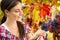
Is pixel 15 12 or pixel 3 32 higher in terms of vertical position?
pixel 15 12

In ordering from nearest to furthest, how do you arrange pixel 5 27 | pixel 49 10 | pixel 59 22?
pixel 5 27 → pixel 59 22 → pixel 49 10

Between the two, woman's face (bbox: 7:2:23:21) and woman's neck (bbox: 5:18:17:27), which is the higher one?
woman's face (bbox: 7:2:23:21)

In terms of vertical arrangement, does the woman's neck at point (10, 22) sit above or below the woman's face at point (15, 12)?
below

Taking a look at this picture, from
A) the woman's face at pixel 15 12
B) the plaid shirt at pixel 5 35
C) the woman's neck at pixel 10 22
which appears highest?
the woman's face at pixel 15 12

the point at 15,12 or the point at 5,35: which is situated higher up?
the point at 15,12

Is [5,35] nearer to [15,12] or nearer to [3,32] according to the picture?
[3,32]

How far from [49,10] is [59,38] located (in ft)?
1.03

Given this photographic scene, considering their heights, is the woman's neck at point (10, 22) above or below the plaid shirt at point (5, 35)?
above

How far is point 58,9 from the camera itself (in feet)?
4.68

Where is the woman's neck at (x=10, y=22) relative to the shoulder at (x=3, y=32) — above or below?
above

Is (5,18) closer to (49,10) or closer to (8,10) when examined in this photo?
(8,10)

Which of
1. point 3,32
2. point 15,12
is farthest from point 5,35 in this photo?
point 15,12

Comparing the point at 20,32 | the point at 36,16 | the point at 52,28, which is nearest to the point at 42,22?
the point at 36,16

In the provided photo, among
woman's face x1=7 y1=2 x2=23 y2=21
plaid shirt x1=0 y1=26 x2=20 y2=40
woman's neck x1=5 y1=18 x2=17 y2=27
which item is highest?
woman's face x1=7 y1=2 x2=23 y2=21
